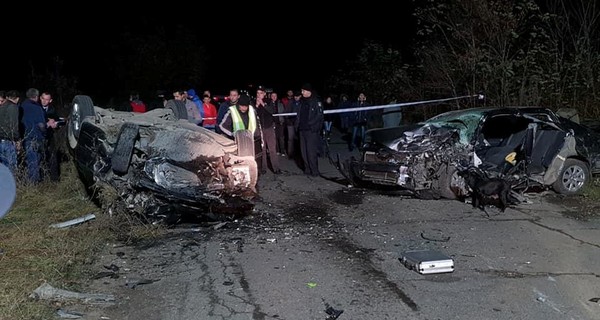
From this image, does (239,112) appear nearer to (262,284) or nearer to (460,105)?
(262,284)

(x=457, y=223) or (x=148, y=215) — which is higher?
(x=148, y=215)

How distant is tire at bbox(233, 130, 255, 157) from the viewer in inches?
333

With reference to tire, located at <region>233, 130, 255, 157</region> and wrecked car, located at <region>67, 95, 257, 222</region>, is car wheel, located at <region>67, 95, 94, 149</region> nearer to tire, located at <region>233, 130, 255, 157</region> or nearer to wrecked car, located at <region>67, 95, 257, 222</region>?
wrecked car, located at <region>67, 95, 257, 222</region>

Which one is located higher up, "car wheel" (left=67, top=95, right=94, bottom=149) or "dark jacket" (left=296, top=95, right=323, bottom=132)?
"car wheel" (left=67, top=95, right=94, bottom=149)

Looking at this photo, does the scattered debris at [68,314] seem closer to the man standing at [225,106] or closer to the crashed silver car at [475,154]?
the crashed silver car at [475,154]

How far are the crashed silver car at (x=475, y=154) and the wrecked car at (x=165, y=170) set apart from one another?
222cm

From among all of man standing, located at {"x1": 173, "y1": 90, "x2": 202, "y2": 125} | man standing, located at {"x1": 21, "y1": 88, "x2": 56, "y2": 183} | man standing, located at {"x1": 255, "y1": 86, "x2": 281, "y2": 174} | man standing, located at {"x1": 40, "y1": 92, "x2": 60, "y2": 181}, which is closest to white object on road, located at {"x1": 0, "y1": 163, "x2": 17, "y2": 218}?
man standing, located at {"x1": 21, "y1": 88, "x2": 56, "y2": 183}

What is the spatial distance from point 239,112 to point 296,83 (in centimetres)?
3051

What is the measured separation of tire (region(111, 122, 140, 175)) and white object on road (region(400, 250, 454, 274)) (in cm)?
353

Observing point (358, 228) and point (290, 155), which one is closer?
point (358, 228)

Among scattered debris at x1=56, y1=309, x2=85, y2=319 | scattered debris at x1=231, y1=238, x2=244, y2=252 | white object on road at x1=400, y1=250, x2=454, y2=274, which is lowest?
white object on road at x1=400, y1=250, x2=454, y2=274

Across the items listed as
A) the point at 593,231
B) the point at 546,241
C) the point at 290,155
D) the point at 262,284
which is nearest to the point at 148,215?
the point at 262,284

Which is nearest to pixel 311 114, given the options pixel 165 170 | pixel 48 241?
pixel 165 170

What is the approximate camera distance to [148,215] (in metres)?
7.28
